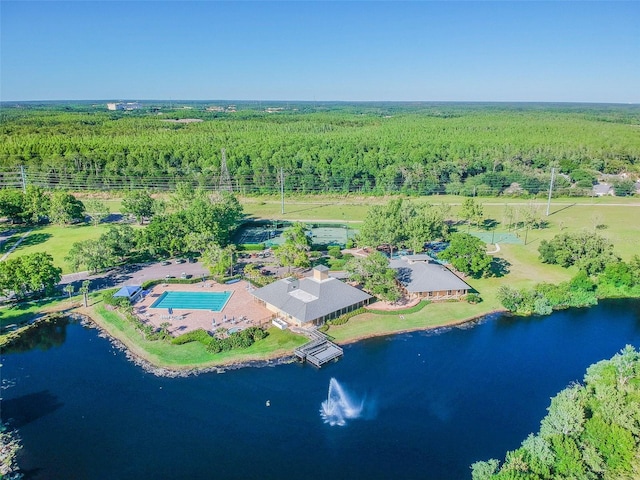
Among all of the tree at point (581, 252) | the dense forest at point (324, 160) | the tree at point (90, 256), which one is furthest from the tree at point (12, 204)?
the tree at point (581, 252)

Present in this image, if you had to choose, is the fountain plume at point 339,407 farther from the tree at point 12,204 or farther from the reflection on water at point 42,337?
the tree at point 12,204

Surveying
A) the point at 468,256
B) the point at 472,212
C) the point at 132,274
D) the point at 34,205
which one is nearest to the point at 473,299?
the point at 468,256

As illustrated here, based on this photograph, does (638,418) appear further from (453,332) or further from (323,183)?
(323,183)

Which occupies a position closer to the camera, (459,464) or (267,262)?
(459,464)

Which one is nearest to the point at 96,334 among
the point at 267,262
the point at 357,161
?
the point at 267,262

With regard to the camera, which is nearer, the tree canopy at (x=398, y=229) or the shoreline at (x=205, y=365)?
the shoreline at (x=205, y=365)

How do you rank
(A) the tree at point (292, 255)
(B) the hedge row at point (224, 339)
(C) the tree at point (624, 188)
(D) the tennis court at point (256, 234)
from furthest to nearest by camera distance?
(C) the tree at point (624, 188) → (D) the tennis court at point (256, 234) → (A) the tree at point (292, 255) → (B) the hedge row at point (224, 339)

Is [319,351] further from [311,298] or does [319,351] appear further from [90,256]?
[90,256]

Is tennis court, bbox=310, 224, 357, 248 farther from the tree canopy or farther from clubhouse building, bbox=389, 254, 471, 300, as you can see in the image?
clubhouse building, bbox=389, 254, 471, 300
